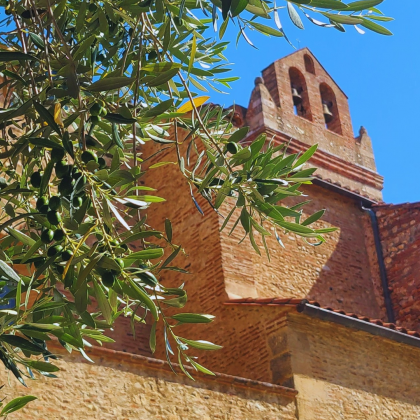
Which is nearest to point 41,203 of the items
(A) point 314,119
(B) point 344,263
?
(B) point 344,263

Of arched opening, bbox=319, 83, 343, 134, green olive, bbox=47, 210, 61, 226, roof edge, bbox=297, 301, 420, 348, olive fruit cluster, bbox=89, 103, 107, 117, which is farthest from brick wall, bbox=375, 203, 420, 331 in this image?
green olive, bbox=47, 210, 61, 226

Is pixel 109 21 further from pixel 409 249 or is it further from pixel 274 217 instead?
pixel 409 249

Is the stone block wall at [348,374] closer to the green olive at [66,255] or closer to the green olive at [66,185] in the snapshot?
the green olive at [66,255]

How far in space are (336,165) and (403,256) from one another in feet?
8.48

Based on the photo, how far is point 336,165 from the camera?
14.8 metres

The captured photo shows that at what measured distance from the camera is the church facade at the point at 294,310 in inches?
294

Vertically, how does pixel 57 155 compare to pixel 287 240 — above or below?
below

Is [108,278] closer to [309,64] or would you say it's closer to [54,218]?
[54,218]

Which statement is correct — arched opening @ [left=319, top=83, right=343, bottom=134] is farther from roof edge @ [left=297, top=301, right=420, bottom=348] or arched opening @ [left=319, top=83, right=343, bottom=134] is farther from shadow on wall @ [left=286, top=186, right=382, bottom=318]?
roof edge @ [left=297, top=301, right=420, bottom=348]

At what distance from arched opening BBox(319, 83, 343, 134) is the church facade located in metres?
0.02

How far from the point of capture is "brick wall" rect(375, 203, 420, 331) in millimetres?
12438

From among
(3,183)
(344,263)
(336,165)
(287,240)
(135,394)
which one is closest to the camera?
(3,183)

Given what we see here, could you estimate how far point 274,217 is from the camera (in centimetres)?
360

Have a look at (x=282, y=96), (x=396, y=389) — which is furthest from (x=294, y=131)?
(x=396, y=389)
